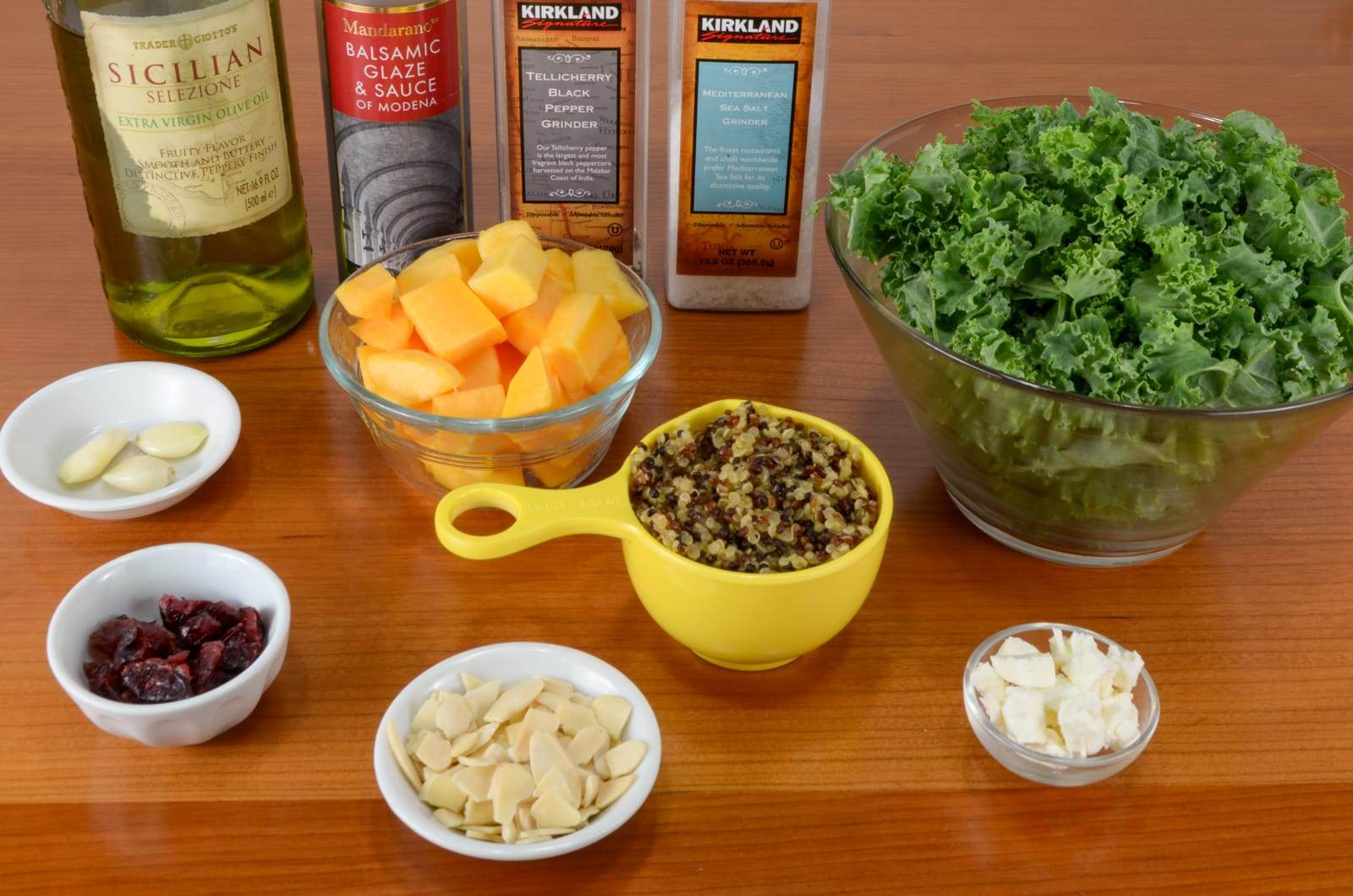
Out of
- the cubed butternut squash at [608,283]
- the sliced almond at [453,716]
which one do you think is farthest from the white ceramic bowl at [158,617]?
the cubed butternut squash at [608,283]

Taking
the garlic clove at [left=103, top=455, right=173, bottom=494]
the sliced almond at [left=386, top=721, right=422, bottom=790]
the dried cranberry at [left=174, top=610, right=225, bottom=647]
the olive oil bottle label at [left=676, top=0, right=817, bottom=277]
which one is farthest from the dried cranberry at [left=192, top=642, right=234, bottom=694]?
the olive oil bottle label at [left=676, top=0, right=817, bottom=277]

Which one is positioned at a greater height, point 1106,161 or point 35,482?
point 1106,161

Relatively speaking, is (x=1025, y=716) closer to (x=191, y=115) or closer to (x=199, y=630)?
(x=199, y=630)

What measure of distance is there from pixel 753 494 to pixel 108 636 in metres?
0.40

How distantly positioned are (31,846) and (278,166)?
21.0 inches

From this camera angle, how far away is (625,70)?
1069mm

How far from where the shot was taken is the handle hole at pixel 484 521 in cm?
96

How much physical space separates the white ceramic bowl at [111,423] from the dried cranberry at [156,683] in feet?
0.64

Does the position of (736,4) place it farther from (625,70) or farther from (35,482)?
(35,482)

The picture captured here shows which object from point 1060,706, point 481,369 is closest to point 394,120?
point 481,369

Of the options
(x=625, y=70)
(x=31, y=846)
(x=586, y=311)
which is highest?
(x=625, y=70)

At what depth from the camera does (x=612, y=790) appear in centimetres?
73

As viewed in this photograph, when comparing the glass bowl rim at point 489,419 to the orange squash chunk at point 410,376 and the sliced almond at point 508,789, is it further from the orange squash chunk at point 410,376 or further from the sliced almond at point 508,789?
the sliced almond at point 508,789

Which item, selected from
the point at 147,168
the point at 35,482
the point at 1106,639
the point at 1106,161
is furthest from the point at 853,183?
the point at 35,482
